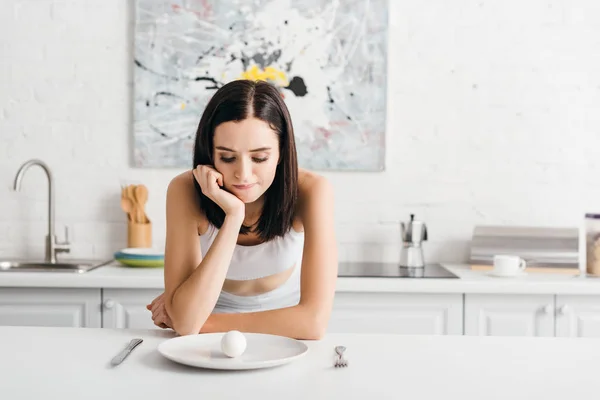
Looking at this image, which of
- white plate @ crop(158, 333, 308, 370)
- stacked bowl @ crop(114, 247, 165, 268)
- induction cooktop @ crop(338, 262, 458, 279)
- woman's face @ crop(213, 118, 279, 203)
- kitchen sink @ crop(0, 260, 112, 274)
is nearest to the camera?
white plate @ crop(158, 333, 308, 370)

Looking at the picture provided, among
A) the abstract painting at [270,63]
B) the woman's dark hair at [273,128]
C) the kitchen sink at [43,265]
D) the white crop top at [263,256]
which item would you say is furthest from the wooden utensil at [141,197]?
the woman's dark hair at [273,128]

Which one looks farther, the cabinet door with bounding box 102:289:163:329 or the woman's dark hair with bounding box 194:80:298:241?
the cabinet door with bounding box 102:289:163:329

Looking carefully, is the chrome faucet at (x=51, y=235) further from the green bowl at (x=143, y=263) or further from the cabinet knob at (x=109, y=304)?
the cabinet knob at (x=109, y=304)

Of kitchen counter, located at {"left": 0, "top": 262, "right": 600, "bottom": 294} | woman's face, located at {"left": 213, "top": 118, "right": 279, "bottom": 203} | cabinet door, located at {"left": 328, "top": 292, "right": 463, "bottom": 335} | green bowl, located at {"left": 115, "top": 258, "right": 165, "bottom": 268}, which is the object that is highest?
woman's face, located at {"left": 213, "top": 118, "right": 279, "bottom": 203}

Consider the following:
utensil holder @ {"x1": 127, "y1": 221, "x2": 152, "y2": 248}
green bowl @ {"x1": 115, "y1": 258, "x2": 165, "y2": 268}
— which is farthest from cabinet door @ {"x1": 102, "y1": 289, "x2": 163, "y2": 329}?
utensil holder @ {"x1": 127, "y1": 221, "x2": 152, "y2": 248}

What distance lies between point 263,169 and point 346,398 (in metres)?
0.77

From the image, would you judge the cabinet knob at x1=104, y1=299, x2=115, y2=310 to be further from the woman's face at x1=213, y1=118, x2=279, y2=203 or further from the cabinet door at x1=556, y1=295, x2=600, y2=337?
the cabinet door at x1=556, y1=295, x2=600, y2=337

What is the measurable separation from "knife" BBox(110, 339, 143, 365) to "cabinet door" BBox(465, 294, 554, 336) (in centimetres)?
157

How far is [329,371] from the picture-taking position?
1.28m

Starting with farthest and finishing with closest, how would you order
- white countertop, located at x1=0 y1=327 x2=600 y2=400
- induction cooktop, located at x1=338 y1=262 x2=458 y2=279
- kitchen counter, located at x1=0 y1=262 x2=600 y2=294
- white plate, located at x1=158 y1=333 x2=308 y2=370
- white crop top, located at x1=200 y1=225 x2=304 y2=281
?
induction cooktop, located at x1=338 y1=262 x2=458 y2=279, kitchen counter, located at x1=0 y1=262 x2=600 y2=294, white crop top, located at x1=200 y1=225 x2=304 y2=281, white plate, located at x1=158 y1=333 x2=308 y2=370, white countertop, located at x1=0 y1=327 x2=600 y2=400

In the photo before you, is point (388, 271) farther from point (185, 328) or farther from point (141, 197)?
point (185, 328)

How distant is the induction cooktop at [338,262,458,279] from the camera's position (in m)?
2.77

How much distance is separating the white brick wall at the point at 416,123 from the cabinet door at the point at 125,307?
1.92ft

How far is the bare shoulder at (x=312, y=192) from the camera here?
1.94 m
